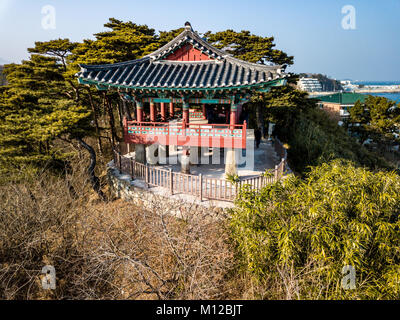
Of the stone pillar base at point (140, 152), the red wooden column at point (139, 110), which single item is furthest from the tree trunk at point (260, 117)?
the red wooden column at point (139, 110)

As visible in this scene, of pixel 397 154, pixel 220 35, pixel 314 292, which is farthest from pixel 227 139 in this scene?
pixel 397 154

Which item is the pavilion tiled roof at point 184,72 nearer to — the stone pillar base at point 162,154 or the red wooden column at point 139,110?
the red wooden column at point 139,110

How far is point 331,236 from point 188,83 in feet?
24.1

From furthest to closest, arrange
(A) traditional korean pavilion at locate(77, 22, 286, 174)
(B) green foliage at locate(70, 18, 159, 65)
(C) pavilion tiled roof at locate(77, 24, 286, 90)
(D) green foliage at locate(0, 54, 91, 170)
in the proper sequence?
(B) green foliage at locate(70, 18, 159, 65), (D) green foliage at locate(0, 54, 91, 170), (A) traditional korean pavilion at locate(77, 22, 286, 174), (C) pavilion tiled roof at locate(77, 24, 286, 90)

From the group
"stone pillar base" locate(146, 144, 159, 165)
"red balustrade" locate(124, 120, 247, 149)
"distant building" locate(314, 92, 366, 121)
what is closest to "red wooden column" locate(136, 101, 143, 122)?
"red balustrade" locate(124, 120, 247, 149)

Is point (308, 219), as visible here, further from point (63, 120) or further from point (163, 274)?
point (63, 120)

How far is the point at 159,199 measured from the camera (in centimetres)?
912

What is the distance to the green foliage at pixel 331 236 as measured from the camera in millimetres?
4258

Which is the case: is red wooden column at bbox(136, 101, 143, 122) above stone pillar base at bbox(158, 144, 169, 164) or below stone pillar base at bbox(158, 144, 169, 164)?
above

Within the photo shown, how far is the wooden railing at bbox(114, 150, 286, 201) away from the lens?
8625mm

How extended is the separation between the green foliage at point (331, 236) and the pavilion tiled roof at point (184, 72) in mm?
5011

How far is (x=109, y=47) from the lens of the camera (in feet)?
51.5

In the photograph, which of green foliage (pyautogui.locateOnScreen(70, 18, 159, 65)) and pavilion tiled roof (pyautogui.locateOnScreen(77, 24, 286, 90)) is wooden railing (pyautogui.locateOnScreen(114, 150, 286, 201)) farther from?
green foliage (pyautogui.locateOnScreen(70, 18, 159, 65))

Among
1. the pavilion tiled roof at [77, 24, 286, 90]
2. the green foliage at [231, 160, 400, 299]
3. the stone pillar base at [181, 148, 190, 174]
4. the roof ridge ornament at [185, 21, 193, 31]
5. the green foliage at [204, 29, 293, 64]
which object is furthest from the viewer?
the green foliage at [204, 29, 293, 64]
